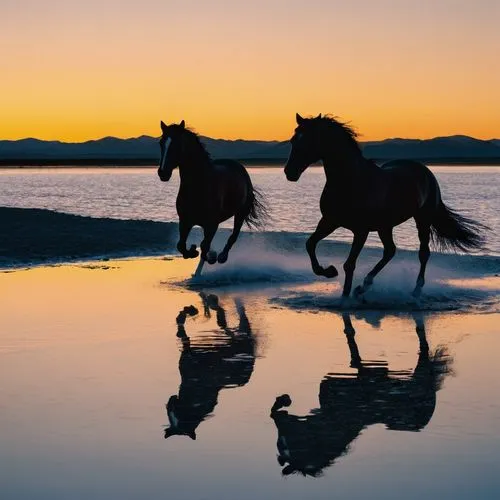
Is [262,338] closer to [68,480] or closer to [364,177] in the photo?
[364,177]

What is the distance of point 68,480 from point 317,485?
1.28 meters

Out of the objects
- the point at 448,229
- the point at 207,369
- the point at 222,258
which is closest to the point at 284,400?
the point at 207,369

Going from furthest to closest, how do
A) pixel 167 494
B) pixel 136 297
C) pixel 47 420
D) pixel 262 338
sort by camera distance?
pixel 136 297, pixel 262 338, pixel 47 420, pixel 167 494

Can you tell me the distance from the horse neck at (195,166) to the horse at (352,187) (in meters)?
2.65

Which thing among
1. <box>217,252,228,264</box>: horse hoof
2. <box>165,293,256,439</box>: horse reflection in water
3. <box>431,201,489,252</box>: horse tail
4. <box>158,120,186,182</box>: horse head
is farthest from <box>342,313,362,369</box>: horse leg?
<box>217,252,228,264</box>: horse hoof

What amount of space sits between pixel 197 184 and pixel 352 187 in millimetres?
3137

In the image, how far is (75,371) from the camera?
8023mm

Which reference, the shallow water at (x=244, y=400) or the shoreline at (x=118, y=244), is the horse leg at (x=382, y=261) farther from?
the shoreline at (x=118, y=244)

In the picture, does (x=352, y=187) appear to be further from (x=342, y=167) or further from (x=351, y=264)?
(x=351, y=264)

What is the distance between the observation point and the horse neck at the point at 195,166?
1414 centimetres

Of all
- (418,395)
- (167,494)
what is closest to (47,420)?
(167,494)

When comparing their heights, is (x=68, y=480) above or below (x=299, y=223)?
above

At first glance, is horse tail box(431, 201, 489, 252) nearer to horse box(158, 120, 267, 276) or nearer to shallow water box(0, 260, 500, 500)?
shallow water box(0, 260, 500, 500)

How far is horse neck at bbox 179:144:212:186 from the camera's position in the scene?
557 inches
